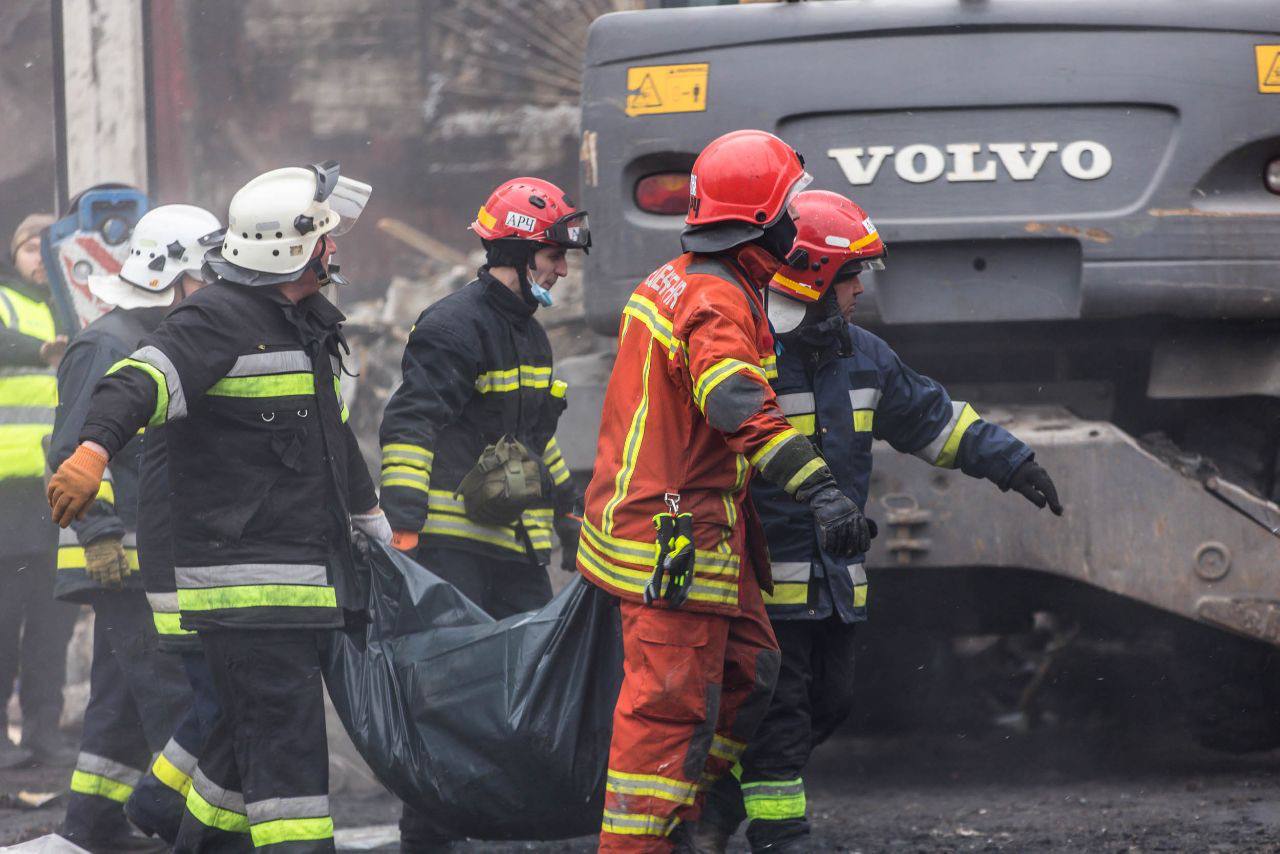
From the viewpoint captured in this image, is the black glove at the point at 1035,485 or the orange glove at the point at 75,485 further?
the black glove at the point at 1035,485

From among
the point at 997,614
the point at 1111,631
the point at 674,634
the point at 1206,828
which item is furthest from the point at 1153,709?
the point at 674,634

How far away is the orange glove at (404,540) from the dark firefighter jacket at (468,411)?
1.0 inches

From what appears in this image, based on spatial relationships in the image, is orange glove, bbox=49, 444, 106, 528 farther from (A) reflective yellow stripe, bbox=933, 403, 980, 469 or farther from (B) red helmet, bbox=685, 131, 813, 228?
(A) reflective yellow stripe, bbox=933, 403, 980, 469

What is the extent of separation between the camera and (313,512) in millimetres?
3756

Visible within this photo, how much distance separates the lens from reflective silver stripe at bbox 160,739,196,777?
416cm

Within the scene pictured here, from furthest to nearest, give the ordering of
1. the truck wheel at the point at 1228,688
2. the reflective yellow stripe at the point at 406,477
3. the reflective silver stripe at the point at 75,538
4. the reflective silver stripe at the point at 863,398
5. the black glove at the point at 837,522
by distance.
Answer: the truck wheel at the point at 1228,688 < the reflective silver stripe at the point at 75,538 < the reflective yellow stripe at the point at 406,477 < the reflective silver stripe at the point at 863,398 < the black glove at the point at 837,522

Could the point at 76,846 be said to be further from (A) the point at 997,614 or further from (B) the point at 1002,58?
(B) the point at 1002,58

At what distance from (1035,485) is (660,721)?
3.75ft

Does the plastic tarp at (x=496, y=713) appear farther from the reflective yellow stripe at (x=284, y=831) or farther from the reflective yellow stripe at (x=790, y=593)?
the reflective yellow stripe at (x=790, y=593)

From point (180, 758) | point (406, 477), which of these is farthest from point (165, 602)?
point (406, 477)

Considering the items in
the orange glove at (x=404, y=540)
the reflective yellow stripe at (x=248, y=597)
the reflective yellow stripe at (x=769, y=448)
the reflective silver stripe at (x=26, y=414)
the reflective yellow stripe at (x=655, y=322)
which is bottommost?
the reflective yellow stripe at (x=248, y=597)

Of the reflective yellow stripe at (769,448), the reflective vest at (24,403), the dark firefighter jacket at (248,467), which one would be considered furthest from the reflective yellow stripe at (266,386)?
the reflective vest at (24,403)

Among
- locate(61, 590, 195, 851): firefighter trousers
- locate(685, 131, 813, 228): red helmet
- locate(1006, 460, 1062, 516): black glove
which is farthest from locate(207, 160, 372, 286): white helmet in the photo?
locate(1006, 460, 1062, 516): black glove

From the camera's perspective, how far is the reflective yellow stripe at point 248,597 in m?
3.65
